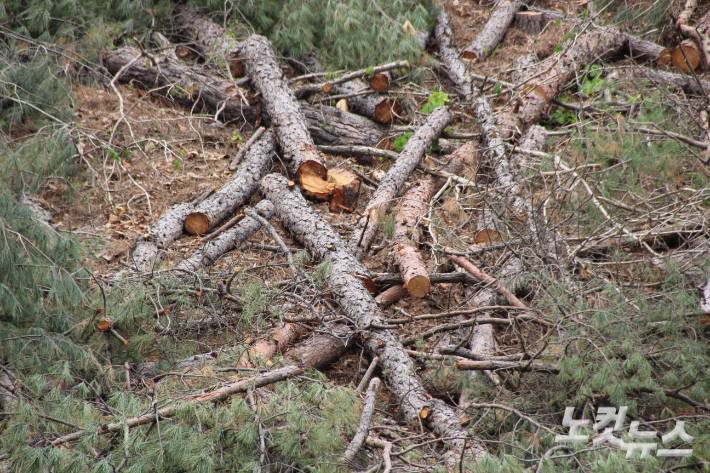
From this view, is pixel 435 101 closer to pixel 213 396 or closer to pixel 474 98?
pixel 474 98

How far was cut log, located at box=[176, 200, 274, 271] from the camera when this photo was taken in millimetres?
3941

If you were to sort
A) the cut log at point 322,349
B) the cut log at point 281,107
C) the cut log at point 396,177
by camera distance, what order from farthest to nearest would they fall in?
the cut log at point 281,107
the cut log at point 396,177
the cut log at point 322,349

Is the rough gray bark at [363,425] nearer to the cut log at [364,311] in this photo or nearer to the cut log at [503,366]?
the cut log at [364,311]

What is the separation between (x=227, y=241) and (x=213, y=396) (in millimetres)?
1866

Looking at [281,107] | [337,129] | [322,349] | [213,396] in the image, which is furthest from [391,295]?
[281,107]

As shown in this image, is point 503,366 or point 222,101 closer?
point 503,366

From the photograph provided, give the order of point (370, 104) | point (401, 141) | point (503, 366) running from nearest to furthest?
point (503, 366) < point (401, 141) < point (370, 104)

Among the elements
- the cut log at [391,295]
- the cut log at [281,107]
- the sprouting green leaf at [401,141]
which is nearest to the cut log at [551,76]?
the sprouting green leaf at [401,141]

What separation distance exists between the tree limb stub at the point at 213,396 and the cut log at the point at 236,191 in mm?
2005

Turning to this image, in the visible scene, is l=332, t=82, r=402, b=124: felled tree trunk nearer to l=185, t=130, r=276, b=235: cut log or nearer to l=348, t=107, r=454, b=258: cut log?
l=348, t=107, r=454, b=258: cut log

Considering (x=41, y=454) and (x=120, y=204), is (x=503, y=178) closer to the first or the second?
(x=120, y=204)

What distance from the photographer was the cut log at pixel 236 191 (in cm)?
442

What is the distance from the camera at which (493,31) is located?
7051mm

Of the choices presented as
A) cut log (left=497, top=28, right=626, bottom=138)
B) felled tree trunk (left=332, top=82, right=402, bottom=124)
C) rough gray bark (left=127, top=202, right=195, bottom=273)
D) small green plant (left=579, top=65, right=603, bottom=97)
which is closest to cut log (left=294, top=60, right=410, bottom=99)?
felled tree trunk (left=332, top=82, right=402, bottom=124)
